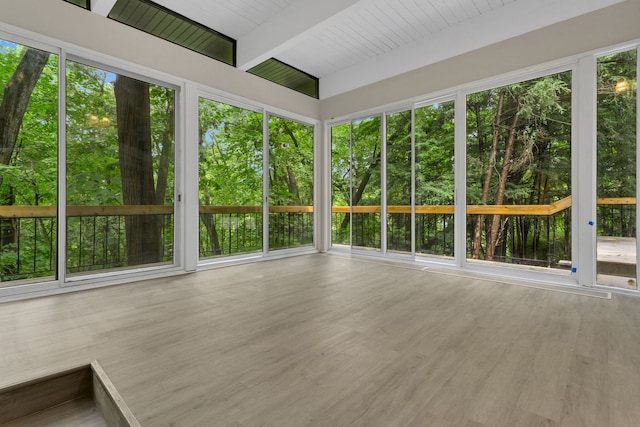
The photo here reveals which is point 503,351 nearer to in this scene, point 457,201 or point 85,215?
point 457,201

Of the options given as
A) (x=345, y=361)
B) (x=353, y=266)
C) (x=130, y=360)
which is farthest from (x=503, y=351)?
(x=353, y=266)

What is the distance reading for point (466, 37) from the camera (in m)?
3.89

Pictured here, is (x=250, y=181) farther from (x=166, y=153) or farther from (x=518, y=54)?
(x=518, y=54)

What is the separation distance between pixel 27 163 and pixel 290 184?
11.0 ft

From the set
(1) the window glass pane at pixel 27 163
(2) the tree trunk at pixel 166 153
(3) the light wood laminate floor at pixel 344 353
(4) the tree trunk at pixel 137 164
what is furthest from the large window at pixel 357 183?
(1) the window glass pane at pixel 27 163

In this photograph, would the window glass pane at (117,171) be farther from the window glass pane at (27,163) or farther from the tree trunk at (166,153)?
the window glass pane at (27,163)

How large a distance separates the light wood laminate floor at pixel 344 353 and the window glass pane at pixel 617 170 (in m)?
0.41

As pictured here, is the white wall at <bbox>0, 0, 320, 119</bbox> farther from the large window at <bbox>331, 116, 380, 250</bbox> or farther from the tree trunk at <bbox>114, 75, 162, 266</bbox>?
the large window at <bbox>331, 116, 380, 250</bbox>

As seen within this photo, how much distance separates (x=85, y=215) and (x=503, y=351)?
3828 millimetres

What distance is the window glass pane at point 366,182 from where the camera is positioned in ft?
16.5

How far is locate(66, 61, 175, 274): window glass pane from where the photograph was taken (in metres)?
3.07

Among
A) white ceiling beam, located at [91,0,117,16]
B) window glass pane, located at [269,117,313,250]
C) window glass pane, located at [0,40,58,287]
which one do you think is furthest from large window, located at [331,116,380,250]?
window glass pane, located at [0,40,58,287]

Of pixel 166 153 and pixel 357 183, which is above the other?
pixel 166 153

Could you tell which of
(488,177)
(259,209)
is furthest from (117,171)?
(488,177)
